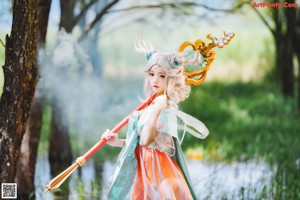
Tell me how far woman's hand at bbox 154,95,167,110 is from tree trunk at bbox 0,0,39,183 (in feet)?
3.40

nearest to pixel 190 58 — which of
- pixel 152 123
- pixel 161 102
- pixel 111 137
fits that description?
pixel 161 102

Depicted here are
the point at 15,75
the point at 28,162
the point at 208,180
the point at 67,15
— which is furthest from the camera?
the point at 67,15

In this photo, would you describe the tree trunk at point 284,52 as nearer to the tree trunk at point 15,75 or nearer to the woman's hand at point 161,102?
the tree trunk at point 15,75

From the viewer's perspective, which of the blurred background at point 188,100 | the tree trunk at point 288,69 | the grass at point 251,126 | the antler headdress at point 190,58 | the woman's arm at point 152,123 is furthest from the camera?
the tree trunk at point 288,69

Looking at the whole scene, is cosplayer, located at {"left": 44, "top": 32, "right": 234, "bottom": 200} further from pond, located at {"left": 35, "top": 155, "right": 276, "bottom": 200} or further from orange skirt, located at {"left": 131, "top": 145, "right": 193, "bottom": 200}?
pond, located at {"left": 35, "top": 155, "right": 276, "bottom": 200}

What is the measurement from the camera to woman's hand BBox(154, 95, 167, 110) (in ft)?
11.1

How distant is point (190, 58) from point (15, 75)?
1.14 m

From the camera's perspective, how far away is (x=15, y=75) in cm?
406

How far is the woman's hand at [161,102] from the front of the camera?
339 centimetres

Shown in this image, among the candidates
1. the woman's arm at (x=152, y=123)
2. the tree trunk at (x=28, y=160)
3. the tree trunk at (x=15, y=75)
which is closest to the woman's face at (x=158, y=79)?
the woman's arm at (x=152, y=123)

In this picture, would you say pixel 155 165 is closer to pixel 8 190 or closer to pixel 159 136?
pixel 159 136

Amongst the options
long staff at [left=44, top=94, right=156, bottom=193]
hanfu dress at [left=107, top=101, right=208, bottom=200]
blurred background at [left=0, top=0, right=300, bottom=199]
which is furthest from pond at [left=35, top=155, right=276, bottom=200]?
long staff at [left=44, top=94, right=156, bottom=193]

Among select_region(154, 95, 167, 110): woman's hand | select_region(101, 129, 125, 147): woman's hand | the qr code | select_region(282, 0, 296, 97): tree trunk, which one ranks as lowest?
the qr code

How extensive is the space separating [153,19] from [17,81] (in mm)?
5711
